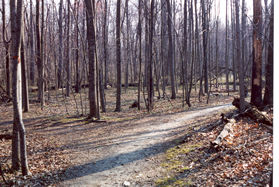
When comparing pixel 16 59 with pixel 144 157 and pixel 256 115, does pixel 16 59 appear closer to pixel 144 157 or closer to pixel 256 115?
pixel 144 157

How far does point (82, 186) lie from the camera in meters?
5.56

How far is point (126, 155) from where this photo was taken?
7.18m

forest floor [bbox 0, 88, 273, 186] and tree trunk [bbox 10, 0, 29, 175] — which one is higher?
tree trunk [bbox 10, 0, 29, 175]

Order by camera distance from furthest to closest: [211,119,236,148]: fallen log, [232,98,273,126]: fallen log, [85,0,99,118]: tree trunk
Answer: [85,0,99,118]: tree trunk < [232,98,273,126]: fallen log < [211,119,236,148]: fallen log

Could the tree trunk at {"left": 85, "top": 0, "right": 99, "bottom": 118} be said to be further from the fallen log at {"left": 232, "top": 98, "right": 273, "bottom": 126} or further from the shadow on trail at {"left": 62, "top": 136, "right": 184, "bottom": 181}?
the fallen log at {"left": 232, "top": 98, "right": 273, "bottom": 126}

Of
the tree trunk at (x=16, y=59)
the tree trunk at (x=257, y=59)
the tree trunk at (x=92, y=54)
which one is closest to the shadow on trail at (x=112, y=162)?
the tree trunk at (x=16, y=59)

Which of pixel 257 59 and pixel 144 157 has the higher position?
pixel 257 59

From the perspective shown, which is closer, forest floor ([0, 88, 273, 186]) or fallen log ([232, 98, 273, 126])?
forest floor ([0, 88, 273, 186])

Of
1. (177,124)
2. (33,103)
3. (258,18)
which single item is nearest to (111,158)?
(177,124)

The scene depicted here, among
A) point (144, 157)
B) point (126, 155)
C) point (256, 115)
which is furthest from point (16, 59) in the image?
point (256, 115)

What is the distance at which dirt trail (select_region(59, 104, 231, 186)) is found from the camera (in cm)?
583

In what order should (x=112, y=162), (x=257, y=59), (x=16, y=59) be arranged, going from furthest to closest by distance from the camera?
(x=257, y=59), (x=112, y=162), (x=16, y=59)

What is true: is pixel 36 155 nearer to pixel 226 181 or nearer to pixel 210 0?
pixel 226 181

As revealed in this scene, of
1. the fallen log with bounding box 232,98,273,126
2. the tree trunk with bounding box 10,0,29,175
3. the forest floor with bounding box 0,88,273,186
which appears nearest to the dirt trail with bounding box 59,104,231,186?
the forest floor with bounding box 0,88,273,186
